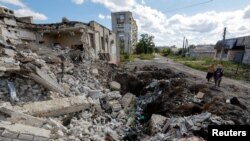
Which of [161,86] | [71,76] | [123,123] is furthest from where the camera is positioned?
[161,86]

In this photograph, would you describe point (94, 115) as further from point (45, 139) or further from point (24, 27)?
point (24, 27)

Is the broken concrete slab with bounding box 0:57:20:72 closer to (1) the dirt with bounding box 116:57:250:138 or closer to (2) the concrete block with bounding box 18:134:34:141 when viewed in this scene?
(2) the concrete block with bounding box 18:134:34:141

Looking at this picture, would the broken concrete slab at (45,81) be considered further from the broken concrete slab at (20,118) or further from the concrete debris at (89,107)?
the broken concrete slab at (20,118)

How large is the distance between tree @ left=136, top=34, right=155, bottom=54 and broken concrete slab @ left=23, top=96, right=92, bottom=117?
48.7 metres

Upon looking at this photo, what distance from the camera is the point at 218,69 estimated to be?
10.3 metres

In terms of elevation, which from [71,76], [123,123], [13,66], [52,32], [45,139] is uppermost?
[52,32]

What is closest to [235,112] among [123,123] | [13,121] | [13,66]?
[123,123]

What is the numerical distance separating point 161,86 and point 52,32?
8.85 m

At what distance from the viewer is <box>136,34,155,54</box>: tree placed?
55.4 metres

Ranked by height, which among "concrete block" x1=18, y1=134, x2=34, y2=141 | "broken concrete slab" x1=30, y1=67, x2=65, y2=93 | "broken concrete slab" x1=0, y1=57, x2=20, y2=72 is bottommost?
"concrete block" x1=18, y1=134, x2=34, y2=141

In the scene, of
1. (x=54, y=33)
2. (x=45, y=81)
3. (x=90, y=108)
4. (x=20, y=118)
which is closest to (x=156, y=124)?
(x=90, y=108)

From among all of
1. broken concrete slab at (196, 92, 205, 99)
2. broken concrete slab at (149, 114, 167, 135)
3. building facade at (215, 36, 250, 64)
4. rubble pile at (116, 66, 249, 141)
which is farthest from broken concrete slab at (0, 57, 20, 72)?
building facade at (215, 36, 250, 64)

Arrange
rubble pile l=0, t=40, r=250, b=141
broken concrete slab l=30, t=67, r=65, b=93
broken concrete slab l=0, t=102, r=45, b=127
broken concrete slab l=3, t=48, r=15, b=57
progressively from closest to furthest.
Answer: broken concrete slab l=0, t=102, r=45, b=127
rubble pile l=0, t=40, r=250, b=141
broken concrete slab l=30, t=67, r=65, b=93
broken concrete slab l=3, t=48, r=15, b=57

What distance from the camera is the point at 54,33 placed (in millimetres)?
15266
